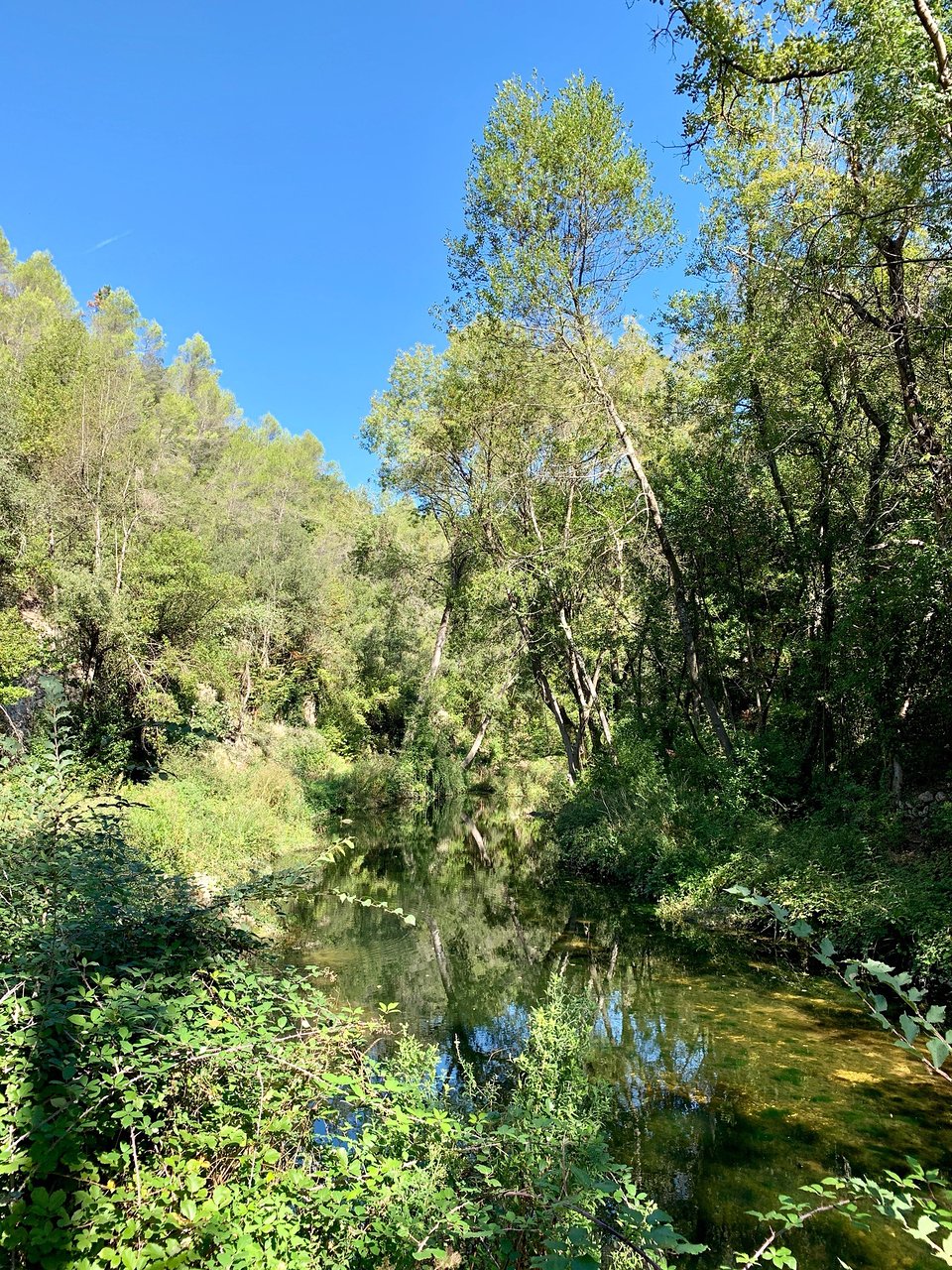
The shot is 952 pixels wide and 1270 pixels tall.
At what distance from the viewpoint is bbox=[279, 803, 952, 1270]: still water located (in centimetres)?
488

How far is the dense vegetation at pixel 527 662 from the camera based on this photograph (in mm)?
2916

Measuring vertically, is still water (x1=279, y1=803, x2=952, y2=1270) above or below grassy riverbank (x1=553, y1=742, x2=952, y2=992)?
below

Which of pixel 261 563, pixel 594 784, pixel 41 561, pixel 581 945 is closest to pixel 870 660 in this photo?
pixel 581 945

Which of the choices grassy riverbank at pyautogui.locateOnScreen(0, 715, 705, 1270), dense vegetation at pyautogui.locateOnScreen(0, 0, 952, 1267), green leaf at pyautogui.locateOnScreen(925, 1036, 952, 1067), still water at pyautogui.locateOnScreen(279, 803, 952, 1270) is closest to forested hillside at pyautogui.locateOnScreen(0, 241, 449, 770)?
dense vegetation at pyautogui.locateOnScreen(0, 0, 952, 1267)

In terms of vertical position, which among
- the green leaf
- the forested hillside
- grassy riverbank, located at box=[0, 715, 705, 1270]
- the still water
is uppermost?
the forested hillside

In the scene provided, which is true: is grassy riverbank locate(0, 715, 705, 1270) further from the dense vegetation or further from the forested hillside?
the forested hillside

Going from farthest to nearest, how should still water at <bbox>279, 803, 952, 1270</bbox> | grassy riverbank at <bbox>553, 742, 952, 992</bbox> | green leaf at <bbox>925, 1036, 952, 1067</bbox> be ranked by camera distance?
grassy riverbank at <bbox>553, 742, 952, 992</bbox> < still water at <bbox>279, 803, 952, 1270</bbox> < green leaf at <bbox>925, 1036, 952, 1067</bbox>

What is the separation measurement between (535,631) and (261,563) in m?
14.8

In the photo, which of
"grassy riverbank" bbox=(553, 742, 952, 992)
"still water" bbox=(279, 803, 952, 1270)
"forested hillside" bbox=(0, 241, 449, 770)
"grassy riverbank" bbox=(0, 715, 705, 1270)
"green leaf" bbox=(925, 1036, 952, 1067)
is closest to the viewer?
"green leaf" bbox=(925, 1036, 952, 1067)

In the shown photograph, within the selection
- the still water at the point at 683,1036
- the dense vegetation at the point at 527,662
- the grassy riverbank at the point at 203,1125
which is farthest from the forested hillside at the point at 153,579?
the still water at the point at 683,1036

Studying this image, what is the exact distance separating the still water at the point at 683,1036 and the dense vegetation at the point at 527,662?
2.83ft

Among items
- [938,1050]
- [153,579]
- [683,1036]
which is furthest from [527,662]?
[938,1050]

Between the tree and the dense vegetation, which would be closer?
the dense vegetation

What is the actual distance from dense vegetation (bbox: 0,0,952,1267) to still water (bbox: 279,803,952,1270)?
864mm
